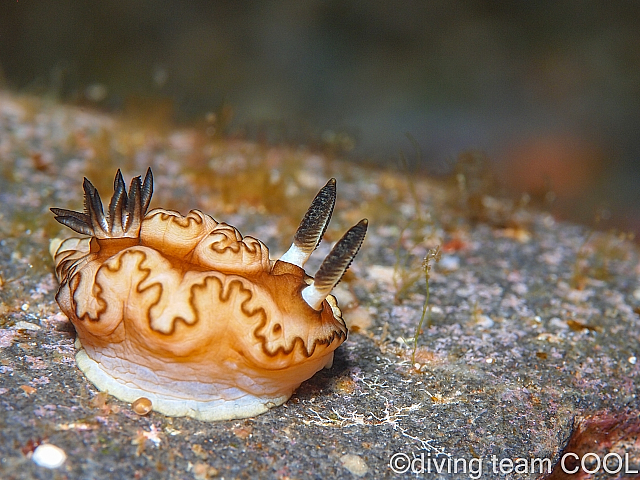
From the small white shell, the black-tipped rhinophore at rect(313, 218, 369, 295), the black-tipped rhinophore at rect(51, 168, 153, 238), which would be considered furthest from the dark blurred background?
the small white shell

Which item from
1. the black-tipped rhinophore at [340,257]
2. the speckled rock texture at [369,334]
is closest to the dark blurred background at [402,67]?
the speckled rock texture at [369,334]

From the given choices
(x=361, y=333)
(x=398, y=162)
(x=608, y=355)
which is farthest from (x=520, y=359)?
(x=398, y=162)

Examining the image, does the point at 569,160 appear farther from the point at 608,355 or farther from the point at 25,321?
the point at 25,321

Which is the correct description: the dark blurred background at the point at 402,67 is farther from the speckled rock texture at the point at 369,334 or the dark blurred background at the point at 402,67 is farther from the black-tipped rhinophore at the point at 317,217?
the black-tipped rhinophore at the point at 317,217

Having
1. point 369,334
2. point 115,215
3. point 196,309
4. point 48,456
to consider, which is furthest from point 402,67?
point 48,456

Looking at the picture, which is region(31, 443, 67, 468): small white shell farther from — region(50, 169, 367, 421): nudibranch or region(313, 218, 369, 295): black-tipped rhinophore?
region(313, 218, 369, 295): black-tipped rhinophore

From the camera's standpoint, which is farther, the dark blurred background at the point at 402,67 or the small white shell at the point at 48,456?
the dark blurred background at the point at 402,67

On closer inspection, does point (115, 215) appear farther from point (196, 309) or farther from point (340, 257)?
point (340, 257)
